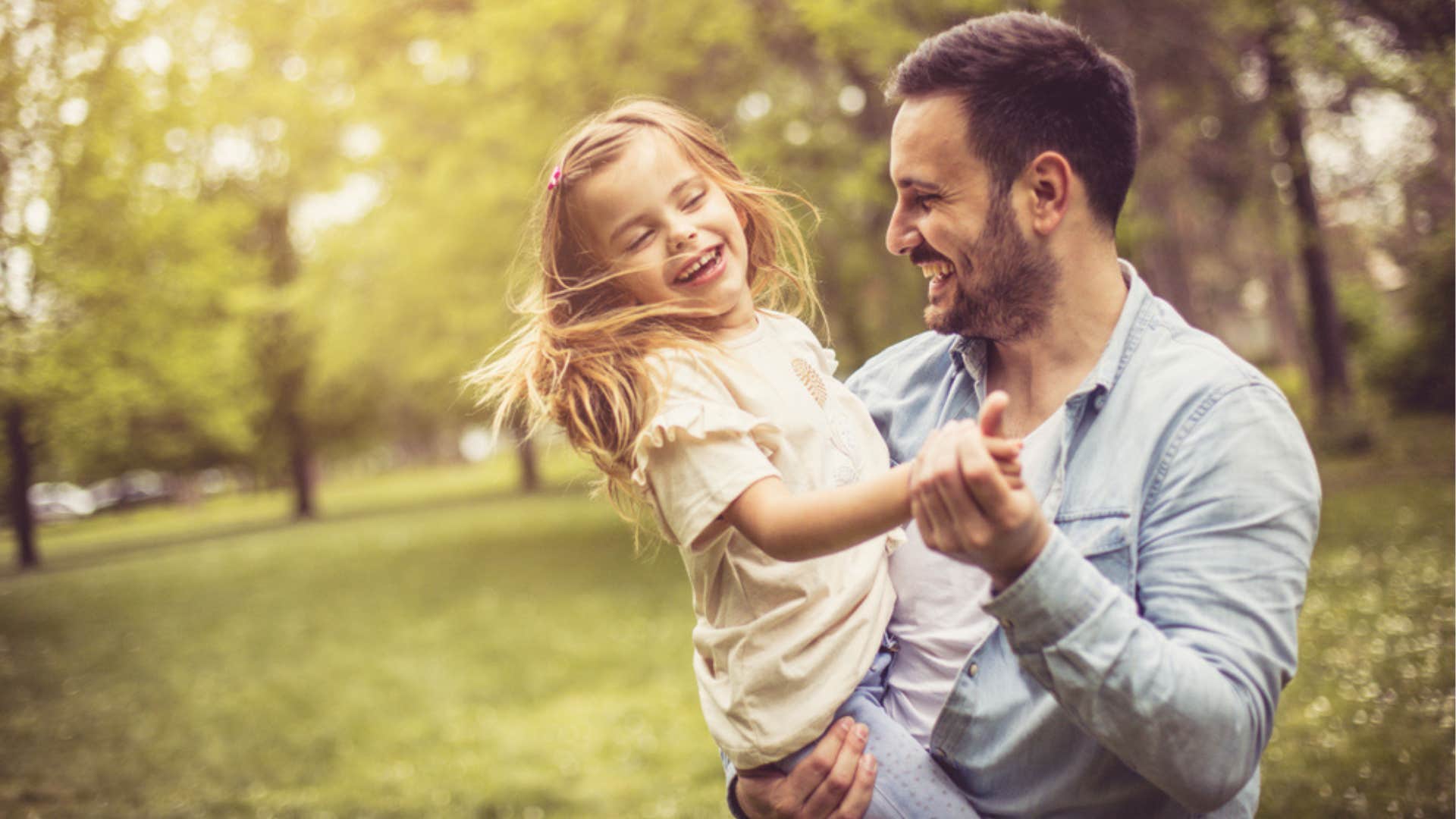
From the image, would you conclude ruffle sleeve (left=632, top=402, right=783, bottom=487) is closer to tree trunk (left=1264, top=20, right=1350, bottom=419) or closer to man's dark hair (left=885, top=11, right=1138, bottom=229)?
man's dark hair (left=885, top=11, right=1138, bottom=229)

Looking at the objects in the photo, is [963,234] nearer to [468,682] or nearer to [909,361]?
[909,361]

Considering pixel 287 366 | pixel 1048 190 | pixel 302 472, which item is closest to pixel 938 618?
pixel 1048 190

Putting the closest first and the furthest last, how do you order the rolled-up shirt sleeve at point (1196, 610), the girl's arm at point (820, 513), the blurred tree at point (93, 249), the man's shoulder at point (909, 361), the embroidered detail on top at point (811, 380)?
1. the rolled-up shirt sleeve at point (1196, 610)
2. the girl's arm at point (820, 513)
3. the embroidered detail on top at point (811, 380)
4. the man's shoulder at point (909, 361)
5. the blurred tree at point (93, 249)

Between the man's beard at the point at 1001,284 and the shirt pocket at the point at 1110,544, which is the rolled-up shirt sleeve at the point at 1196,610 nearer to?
the shirt pocket at the point at 1110,544

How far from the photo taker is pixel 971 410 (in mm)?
2438

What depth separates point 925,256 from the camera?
7.69 feet

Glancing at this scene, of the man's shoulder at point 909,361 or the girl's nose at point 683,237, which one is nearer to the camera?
the girl's nose at point 683,237

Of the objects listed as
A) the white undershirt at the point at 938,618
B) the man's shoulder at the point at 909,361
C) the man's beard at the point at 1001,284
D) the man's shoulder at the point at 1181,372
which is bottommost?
the white undershirt at the point at 938,618

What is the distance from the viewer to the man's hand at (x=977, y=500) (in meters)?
1.54

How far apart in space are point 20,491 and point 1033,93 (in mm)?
13792

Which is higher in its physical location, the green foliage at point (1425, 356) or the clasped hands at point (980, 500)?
the clasped hands at point (980, 500)

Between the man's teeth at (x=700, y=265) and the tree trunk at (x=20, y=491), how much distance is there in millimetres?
11532

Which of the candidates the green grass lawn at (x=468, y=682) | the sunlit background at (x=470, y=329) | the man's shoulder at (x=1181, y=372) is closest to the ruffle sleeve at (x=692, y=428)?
the man's shoulder at (x=1181, y=372)

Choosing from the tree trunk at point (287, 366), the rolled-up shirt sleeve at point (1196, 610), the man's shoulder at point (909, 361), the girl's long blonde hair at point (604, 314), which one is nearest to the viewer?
the rolled-up shirt sleeve at point (1196, 610)
